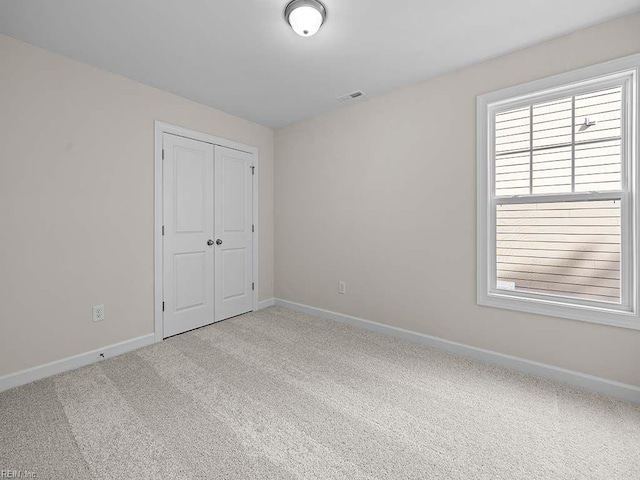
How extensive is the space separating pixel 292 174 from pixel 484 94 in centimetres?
233

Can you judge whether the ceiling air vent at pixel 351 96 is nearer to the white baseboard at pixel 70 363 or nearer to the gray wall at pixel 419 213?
the gray wall at pixel 419 213

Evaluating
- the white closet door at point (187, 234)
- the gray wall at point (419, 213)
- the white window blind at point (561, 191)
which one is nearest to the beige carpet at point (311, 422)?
the gray wall at point (419, 213)

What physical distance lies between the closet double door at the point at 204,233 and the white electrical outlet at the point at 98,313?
552mm

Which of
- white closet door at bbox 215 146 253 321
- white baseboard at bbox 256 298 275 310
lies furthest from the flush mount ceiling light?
white baseboard at bbox 256 298 275 310

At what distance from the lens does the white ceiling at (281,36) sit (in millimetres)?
1840

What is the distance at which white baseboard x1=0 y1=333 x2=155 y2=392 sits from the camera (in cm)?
208

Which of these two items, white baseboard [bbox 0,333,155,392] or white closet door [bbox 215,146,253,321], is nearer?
white baseboard [bbox 0,333,155,392]

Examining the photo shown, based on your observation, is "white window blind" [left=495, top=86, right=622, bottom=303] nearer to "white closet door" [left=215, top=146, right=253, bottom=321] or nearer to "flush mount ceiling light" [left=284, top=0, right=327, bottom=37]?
"flush mount ceiling light" [left=284, top=0, right=327, bottom=37]

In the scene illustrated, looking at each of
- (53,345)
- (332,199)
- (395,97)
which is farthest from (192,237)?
(395,97)

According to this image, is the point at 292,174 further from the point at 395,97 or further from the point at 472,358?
the point at 472,358

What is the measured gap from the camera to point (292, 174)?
394cm

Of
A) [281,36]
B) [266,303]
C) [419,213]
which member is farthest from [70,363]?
[419,213]

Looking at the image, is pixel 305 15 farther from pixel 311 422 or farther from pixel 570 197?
pixel 311 422

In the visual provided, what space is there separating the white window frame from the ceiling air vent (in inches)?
45.1
